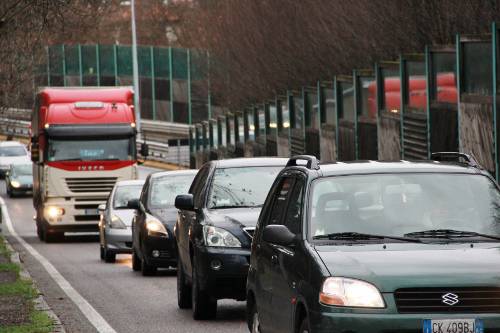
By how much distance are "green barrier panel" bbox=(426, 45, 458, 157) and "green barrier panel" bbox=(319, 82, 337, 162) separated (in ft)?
24.3

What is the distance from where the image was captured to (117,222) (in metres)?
29.0

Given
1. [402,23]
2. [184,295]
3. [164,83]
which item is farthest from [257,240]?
[164,83]

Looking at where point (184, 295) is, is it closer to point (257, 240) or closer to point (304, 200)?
point (257, 240)

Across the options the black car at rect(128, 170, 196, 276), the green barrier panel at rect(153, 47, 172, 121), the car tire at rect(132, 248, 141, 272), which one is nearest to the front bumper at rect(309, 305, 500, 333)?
the black car at rect(128, 170, 196, 276)

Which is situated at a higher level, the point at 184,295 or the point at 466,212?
the point at 466,212

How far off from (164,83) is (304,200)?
77.2 m

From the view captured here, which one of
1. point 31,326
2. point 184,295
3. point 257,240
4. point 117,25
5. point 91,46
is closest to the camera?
point 257,240

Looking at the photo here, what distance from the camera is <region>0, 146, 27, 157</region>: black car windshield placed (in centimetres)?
7256

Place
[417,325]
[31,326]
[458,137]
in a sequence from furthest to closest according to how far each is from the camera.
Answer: [458,137], [31,326], [417,325]

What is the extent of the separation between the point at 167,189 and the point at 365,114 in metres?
7.62

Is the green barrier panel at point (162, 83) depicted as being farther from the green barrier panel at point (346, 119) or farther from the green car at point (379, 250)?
the green car at point (379, 250)

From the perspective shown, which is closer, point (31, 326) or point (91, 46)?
point (31, 326)

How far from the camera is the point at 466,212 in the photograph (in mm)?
10109

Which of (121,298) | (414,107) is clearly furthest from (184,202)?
(414,107)
